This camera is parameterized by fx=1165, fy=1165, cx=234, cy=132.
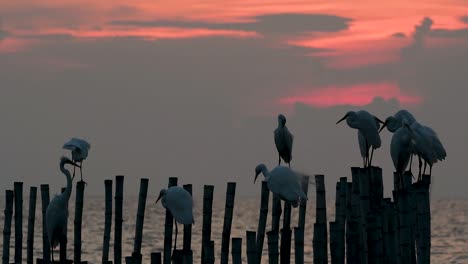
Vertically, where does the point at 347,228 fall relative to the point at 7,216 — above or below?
below

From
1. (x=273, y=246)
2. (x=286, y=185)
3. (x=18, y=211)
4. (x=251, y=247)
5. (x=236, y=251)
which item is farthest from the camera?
(x=18, y=211)

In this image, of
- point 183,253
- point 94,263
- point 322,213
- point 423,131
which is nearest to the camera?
point 183,253

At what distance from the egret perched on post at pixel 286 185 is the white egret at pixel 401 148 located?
1.72m

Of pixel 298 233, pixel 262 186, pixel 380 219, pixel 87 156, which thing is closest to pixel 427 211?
pixel 380 219

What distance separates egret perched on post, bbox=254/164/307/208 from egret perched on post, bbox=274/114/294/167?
3.80 m

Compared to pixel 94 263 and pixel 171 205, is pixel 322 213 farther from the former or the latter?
pixel 94 263

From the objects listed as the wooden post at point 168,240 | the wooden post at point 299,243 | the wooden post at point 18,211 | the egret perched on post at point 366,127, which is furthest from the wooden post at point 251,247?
the wooden post at point 18,211

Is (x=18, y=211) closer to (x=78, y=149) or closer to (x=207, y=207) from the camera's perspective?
(x=78, y=149)

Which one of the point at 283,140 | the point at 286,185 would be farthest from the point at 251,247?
the point at 283,140

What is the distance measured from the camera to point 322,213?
60.5 feet

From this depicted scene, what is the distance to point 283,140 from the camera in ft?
75.1

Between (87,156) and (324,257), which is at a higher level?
(87,156)

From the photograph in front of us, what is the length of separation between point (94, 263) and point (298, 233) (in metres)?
33.9

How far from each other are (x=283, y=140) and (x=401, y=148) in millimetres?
3906
